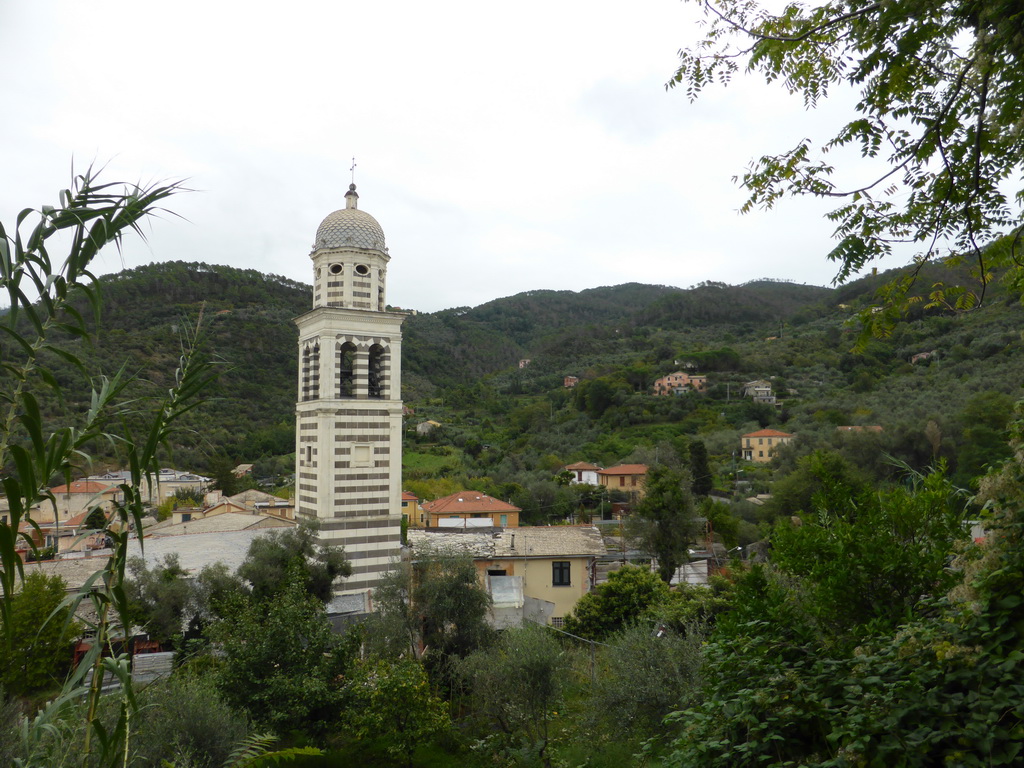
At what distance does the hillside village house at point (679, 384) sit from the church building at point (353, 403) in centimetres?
5322

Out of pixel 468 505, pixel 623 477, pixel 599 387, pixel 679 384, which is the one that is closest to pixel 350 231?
pixel 468 505

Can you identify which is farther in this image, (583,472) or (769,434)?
(769,434)

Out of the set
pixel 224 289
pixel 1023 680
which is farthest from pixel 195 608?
pixel 224 289

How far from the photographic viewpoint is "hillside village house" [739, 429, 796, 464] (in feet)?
148

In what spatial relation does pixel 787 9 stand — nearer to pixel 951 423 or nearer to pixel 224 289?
pixel 951 423

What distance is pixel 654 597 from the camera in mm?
14547

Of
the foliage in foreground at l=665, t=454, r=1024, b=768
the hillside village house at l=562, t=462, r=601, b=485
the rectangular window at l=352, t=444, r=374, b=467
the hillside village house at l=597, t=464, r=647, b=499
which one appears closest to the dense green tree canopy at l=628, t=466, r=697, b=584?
the rectangular window at l=352, t=444, r=374, b=467

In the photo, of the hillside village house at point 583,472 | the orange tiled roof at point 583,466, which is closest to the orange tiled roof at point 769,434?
the orange tiled roof at point 583,466

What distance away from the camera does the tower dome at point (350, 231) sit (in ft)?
43.7

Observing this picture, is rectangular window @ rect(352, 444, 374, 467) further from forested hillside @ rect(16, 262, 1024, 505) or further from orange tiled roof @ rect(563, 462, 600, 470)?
orange tiled roof @ rect(563, 462, 600, 470)

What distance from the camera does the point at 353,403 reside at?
531 inches

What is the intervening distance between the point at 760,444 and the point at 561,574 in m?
33.5

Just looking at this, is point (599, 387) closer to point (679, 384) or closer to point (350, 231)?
point (679, 384)

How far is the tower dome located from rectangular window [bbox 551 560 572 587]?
31.3 ft
